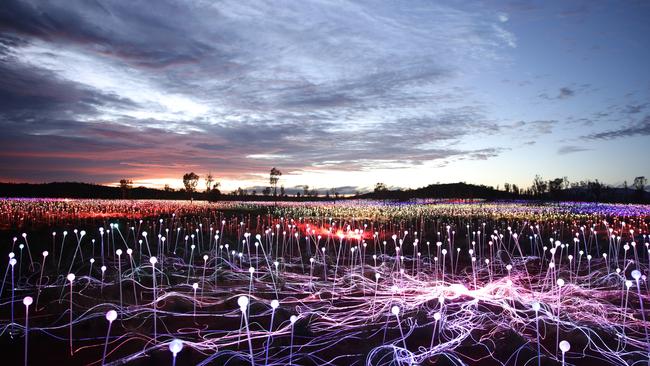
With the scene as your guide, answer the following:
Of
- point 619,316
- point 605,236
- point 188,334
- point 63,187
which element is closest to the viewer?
point 188,334

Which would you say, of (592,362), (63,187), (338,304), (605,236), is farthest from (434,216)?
(63,187)

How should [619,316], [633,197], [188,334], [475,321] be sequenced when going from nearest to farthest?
1. [188,334]
2. [475,321]
3. [619,316]
4. [633,197]

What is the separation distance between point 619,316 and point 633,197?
47.9 m

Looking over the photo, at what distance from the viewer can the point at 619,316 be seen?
6965mm

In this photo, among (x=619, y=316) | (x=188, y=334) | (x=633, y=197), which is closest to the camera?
(x=188, y=334)

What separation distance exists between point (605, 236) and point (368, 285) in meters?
13.7

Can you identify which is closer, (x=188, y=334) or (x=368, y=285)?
(x=188, y=334)

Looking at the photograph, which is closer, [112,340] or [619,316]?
[112,340]

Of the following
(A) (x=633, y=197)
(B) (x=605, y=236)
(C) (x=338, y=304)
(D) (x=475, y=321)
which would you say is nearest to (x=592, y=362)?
(D) (x=475, y=321)

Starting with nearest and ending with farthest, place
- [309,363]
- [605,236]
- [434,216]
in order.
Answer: [309,363] → [605,236] → [434,216]

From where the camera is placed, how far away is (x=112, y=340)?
225 inches

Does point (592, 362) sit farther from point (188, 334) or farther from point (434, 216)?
point (434, 216)

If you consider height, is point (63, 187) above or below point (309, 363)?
above

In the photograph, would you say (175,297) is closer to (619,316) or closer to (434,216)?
(619,316)
